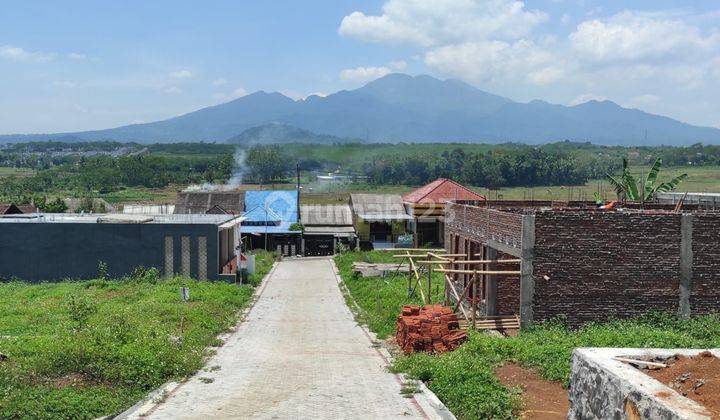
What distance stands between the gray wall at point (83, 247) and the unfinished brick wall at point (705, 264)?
19.0 metres

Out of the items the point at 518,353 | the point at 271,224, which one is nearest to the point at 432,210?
the point at 271,224

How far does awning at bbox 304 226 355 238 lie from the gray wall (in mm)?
21941

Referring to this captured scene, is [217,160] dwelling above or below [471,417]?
above

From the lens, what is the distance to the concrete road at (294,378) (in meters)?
11.1

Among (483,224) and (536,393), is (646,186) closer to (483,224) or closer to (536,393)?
(483,224)

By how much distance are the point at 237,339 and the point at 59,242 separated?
14587mm

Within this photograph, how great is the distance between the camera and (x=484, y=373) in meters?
12.0

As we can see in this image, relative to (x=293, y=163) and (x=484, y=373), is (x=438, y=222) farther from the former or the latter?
(x=293, y=163)

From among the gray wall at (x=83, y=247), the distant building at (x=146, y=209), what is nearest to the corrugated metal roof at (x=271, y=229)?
the distant building at (x=146, y=209)

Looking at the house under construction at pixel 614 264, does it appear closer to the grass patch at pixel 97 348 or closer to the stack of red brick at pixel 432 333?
the stack of red brick at pixel 432 333

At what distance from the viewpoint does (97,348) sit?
1292 cm

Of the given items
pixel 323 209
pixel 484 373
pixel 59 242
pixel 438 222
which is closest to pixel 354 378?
pixel 484 373

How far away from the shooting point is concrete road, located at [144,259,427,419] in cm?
1113

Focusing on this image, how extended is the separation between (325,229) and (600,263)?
3725cm
